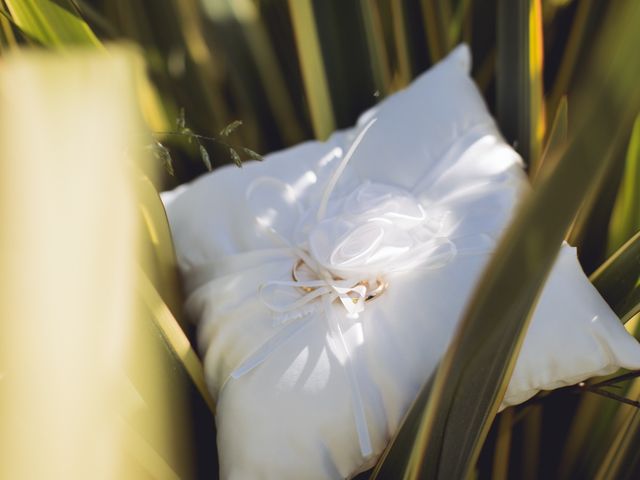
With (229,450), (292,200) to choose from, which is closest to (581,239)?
(292,200)

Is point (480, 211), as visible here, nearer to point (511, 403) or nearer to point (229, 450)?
point (511, 403)

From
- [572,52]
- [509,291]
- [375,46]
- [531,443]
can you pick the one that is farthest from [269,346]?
[572,52]

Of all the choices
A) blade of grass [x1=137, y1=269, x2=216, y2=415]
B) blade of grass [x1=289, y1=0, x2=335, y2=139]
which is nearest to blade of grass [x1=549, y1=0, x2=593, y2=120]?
blade of grass [x1=289, y1=0, x2=335, y2=139]

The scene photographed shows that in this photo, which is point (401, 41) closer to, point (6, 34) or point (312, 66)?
point (312, 66)

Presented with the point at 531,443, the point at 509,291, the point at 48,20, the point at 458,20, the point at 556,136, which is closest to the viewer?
the point at 509,291

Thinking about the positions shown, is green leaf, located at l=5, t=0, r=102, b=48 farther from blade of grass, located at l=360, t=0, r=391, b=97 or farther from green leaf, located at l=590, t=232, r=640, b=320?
green leaf, located at l=590, t=232, r=640, b=320

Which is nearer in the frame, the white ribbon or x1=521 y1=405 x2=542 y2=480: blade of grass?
the white ribbon
